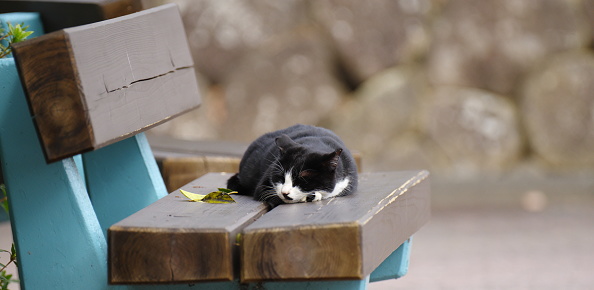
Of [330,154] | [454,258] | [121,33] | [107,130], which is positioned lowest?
[454,258]

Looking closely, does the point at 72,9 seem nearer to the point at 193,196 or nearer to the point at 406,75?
the point at 193,196

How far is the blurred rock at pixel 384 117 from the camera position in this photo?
5262mm

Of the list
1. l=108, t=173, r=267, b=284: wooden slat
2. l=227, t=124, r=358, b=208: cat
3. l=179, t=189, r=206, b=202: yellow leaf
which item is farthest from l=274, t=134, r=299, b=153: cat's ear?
l=108, t=173, r=267, b=284: wooden slat

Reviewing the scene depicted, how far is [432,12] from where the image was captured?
5.23 metres

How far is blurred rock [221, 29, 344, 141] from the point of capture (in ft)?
17.2

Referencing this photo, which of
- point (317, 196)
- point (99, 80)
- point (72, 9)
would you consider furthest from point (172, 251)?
point (72, 9)

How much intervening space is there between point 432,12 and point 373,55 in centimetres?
45

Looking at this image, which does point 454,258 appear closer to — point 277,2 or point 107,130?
point 277,2

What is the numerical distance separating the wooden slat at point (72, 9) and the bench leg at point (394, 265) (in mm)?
1017

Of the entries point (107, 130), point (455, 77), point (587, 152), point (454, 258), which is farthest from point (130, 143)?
point (587, 152)

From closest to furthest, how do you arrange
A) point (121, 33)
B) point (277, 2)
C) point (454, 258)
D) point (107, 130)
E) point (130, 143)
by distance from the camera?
1. point (107, 130)
2. point (121, 33)
3. point (130, 143)
4. point (454, 258)
5. point (277, 2)

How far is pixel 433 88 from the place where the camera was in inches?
209

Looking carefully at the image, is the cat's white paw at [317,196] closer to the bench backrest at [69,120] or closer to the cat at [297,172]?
the cat at [297,172]

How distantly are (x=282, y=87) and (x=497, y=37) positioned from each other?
1359 mm
